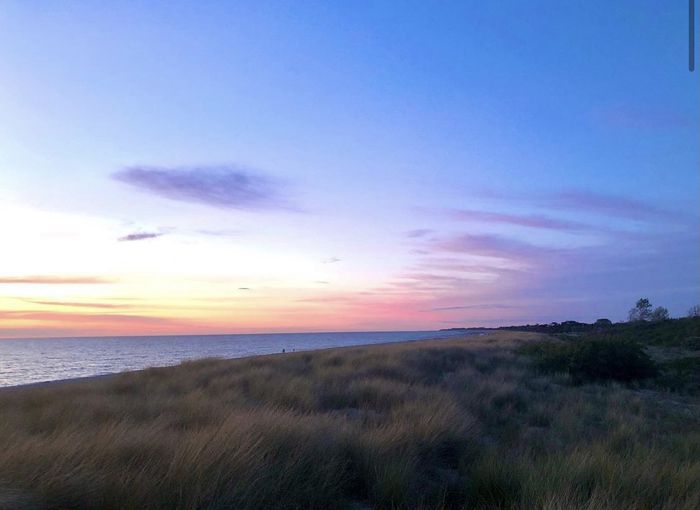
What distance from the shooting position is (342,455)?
692 cm

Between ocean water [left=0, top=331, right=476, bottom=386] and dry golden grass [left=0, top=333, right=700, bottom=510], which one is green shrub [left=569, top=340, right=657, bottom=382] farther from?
ocean water [left=0, top=331, right=476, bottom=386]

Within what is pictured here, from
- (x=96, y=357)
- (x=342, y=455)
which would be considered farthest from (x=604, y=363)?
(x=96, y=357)

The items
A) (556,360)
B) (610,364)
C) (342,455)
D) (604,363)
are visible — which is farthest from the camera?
(556,360)

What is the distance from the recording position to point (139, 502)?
4.96m

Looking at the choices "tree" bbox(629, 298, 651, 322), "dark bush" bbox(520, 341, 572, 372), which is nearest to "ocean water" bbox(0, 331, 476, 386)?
"dark bush" bbox(520, 341, 572, 372)

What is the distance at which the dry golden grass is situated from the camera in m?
5.24

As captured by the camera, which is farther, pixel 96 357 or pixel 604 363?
pixel 96 357

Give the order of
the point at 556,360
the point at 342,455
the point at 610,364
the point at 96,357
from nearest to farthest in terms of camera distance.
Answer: the point at 342,455 → the point at 610,364 → the point at 556,360 → the point at 96,357

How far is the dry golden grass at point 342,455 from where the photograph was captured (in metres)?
5.24

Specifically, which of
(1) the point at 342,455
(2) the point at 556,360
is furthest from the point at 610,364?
(1) the point at 342,455

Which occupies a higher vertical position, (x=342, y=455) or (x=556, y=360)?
(x=556, y=360)

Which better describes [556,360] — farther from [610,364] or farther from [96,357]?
[96,357]

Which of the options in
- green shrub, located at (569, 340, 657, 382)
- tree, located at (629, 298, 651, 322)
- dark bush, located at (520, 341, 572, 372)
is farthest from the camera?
tree, located at (629, 298, 651, 322)

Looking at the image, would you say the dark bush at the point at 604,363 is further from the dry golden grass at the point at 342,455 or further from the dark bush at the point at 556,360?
the dry golden grass at the point at 342,455
